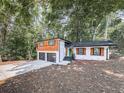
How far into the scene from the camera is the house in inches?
815

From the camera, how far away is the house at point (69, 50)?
67.9 feet

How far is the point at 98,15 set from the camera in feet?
18.6

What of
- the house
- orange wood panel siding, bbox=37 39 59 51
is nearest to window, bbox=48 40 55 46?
the house

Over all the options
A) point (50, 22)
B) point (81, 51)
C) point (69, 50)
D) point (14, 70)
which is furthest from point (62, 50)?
point (50, 22)

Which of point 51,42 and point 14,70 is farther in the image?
point 51,42

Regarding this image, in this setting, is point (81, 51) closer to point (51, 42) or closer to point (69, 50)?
point (69, 50)

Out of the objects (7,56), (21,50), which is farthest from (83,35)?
(7,56)

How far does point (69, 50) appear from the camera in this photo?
23.5 m

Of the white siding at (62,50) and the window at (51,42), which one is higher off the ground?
the window at (51,42)

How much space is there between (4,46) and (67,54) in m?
10.6

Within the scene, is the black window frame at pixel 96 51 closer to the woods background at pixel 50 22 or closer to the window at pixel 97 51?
the window at pixel 97 51

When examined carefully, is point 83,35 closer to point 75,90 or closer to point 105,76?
point 105,76

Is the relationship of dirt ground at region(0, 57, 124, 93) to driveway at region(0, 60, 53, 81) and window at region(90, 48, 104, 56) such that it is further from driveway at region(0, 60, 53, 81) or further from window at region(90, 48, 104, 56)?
window at region(90, 48, 104, 56)

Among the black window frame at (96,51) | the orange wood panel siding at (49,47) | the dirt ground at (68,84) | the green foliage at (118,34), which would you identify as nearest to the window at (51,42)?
the orange wood panel siding at (49,47)
